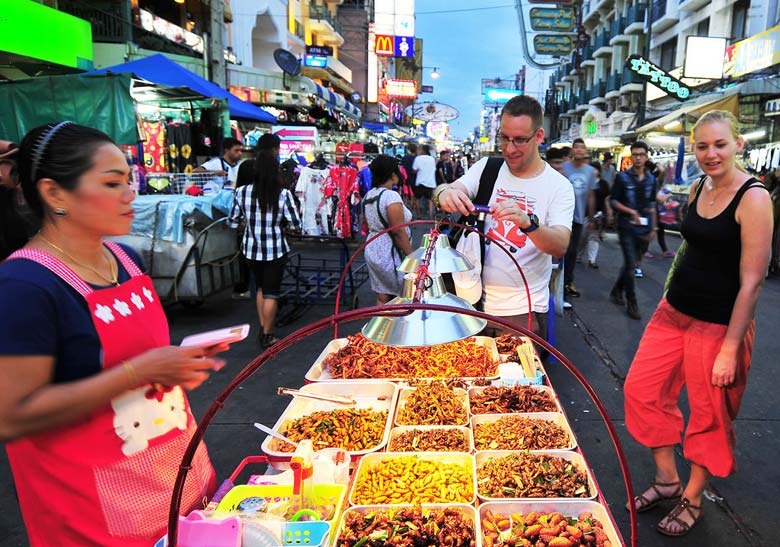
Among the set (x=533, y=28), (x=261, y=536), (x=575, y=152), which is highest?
(x=533, y=28)

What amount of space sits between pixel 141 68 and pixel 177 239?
3820mm

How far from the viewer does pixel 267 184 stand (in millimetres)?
5426

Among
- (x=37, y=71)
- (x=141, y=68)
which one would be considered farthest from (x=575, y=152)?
(x=37, y=71)

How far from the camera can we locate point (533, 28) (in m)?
31.8

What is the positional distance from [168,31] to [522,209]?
55.5ft

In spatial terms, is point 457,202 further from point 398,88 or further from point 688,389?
point 398,88

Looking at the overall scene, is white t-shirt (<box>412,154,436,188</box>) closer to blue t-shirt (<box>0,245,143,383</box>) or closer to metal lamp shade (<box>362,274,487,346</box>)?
metal lamp shade (<box>362,274,487,346</box>)

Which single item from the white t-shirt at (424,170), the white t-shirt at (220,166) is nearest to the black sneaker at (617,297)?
the white t-shirt at (220,166)

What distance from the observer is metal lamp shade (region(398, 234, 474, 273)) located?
6.86 ft

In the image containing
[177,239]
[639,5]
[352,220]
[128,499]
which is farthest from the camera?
[639,5]

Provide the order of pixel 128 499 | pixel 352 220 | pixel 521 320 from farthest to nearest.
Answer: pixel 352 220, pixel 521 320, pixel 128 499

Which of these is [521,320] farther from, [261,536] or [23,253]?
[23,253]

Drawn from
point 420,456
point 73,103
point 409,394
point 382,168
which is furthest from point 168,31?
point 420,456

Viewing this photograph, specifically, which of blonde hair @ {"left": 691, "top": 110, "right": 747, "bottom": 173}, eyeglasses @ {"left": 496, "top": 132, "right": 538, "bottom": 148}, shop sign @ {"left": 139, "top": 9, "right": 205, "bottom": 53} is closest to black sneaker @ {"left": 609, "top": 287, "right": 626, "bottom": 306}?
blonde hair @ {"left": 691, "top": 110, "right": 747, "bottom": 173}
